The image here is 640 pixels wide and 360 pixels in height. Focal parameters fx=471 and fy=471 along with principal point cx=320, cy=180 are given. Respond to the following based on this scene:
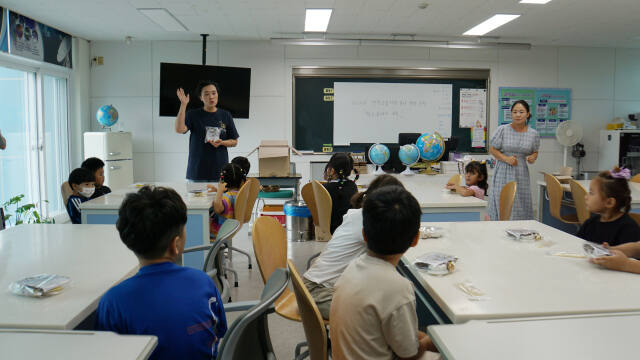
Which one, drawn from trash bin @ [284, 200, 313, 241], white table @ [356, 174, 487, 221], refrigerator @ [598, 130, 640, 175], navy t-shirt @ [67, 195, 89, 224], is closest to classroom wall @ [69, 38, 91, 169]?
trash bin @ [284, 200, 313, 241]

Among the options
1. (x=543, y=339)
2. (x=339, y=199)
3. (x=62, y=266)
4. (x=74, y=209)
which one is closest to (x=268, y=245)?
(x=62, y=266)

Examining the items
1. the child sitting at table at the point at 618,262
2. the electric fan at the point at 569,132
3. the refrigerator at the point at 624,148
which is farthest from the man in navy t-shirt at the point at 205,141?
the refrigerator at the point at 624,148

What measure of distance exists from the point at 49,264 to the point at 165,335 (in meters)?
0.84

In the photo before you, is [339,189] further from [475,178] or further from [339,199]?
[475,178]

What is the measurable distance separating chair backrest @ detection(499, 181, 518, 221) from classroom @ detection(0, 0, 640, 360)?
0.02 metres

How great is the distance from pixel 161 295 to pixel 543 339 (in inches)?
39.5

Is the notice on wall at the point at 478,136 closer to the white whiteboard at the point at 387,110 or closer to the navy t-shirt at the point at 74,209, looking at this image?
the white whiteboard at the point at 387,110

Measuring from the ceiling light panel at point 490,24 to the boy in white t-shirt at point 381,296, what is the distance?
497cm

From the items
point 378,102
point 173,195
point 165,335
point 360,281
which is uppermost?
point 378,102

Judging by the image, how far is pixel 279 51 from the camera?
6.98 metres

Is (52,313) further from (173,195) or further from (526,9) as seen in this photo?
(526,9)

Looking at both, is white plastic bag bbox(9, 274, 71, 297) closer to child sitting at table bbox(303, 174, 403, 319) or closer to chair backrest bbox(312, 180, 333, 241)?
A: child sitting at table bbox(303, 174, 403, 319)

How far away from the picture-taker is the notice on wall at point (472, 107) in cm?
724

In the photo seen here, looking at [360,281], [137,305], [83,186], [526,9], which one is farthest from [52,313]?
[526,9]
